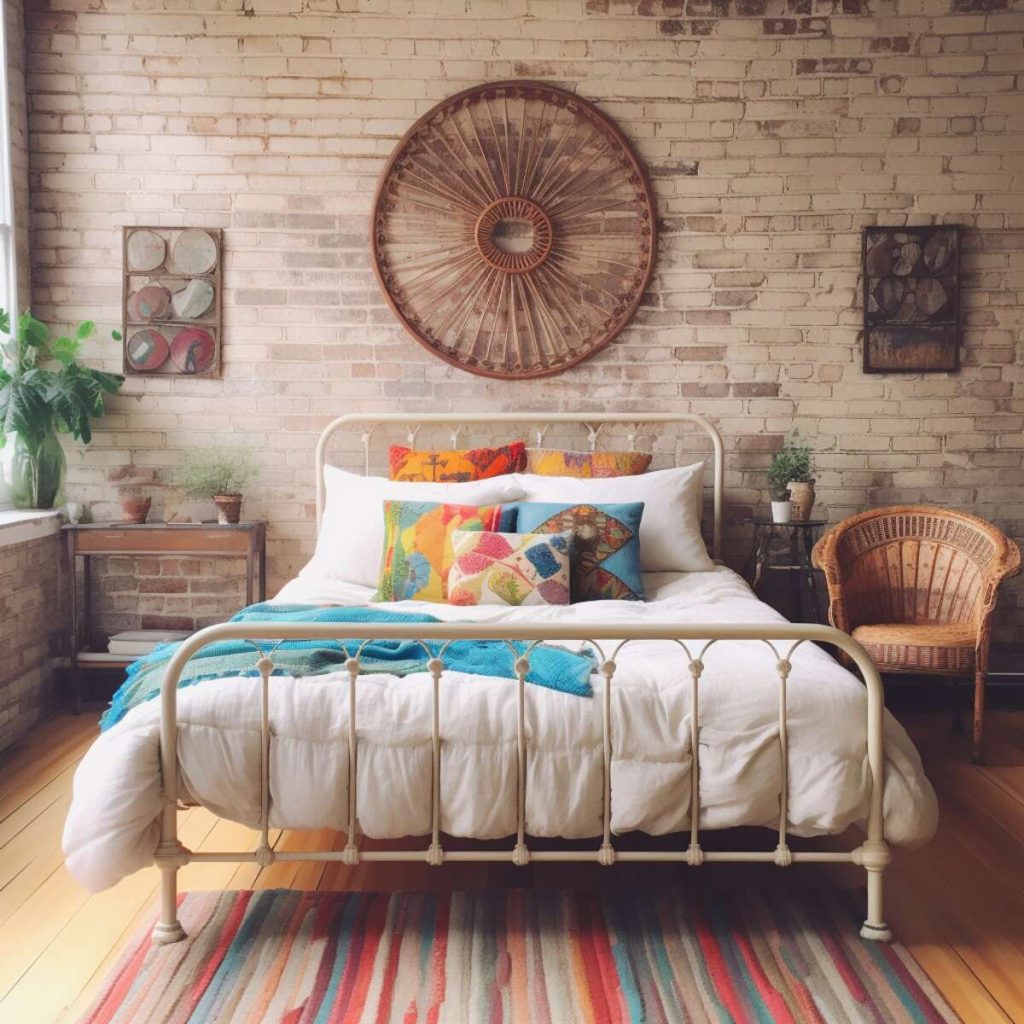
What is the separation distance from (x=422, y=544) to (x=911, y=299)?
2.20 meters

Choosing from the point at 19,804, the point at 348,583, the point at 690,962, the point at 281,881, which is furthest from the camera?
the point at 348,583

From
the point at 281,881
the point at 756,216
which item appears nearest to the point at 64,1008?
the point at 281,881

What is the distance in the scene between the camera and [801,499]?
3.65 m

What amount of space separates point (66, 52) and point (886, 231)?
10.7ft

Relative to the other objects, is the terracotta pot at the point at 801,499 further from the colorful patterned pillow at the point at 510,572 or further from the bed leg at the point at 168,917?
the bed leg at the point at 168,917

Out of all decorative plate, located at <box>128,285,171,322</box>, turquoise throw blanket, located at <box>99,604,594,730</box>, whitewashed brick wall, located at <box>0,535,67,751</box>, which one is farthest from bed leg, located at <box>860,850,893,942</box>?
decorative plate, located at <box>128,285,171,322</box>

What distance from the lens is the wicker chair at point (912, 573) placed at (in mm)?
3287

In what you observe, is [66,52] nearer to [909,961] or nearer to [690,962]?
[690,962]

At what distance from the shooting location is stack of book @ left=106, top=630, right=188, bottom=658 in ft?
11.9

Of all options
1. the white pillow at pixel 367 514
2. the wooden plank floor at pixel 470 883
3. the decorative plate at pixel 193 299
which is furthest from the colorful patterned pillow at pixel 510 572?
the decorative plate at pixel 193 299

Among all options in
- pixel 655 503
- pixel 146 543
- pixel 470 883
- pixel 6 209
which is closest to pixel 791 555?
pixel 655 503

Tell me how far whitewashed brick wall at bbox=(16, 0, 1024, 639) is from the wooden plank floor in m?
1.40

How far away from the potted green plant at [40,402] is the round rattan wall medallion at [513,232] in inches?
46.5

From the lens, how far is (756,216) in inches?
149
